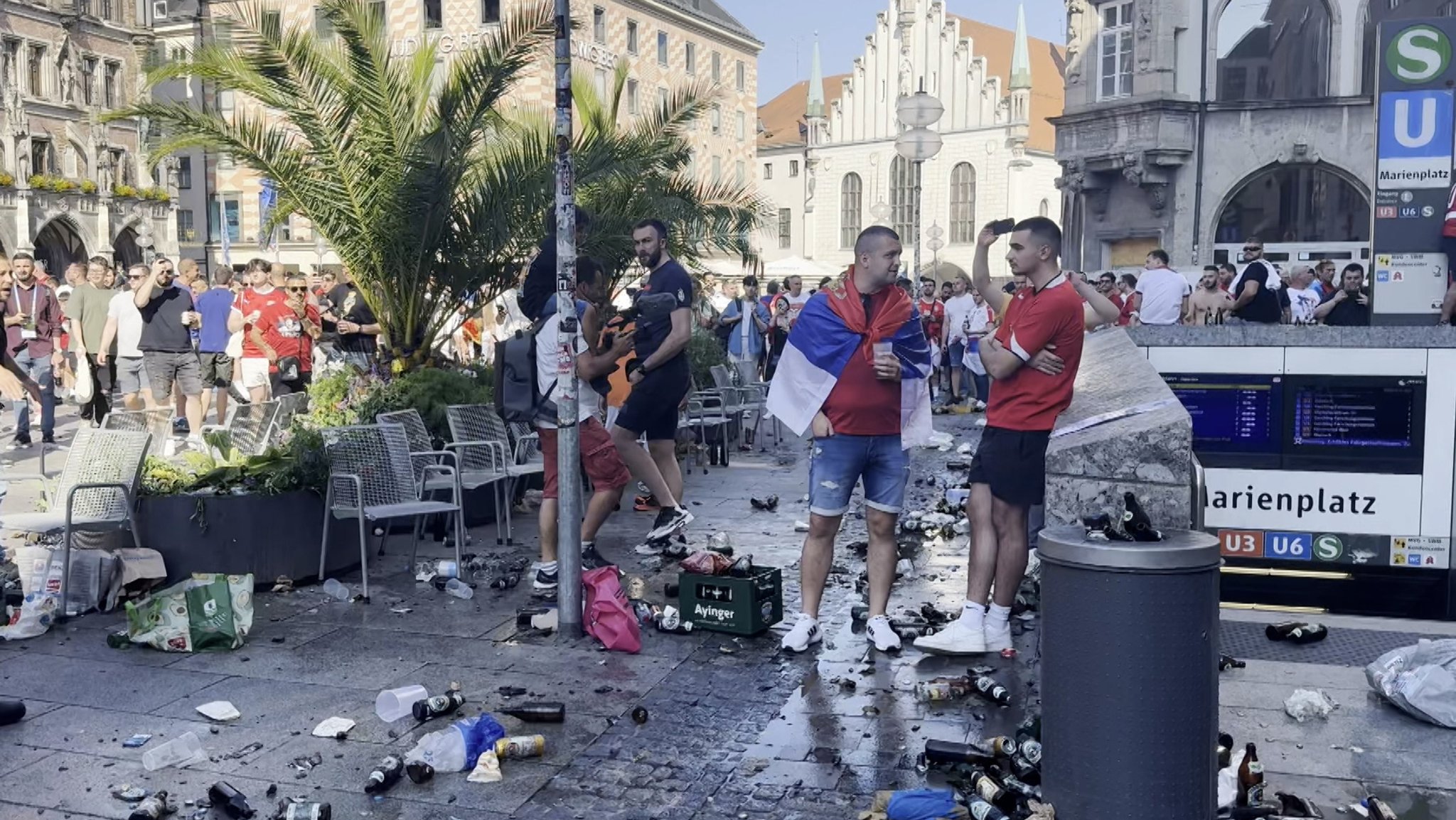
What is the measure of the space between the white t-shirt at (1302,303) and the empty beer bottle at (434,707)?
14.5m

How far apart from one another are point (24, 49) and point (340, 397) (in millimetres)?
47509

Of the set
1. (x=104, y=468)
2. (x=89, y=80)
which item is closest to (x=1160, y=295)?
(x=104, y=468)

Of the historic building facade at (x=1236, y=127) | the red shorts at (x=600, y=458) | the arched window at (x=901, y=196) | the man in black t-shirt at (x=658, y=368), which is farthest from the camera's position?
the arched window at (x=901, y=196)

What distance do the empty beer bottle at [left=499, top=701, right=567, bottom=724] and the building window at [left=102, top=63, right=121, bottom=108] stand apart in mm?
56158

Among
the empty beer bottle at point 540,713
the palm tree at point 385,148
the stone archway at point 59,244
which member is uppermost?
the stone archway at point 59,244

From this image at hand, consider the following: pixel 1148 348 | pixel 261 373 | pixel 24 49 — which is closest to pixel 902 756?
pixel 1148 348

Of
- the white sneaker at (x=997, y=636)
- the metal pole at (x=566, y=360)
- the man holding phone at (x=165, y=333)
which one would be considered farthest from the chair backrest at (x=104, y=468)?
the man holding phone at (x=165, y=333)

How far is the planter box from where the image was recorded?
7594mm

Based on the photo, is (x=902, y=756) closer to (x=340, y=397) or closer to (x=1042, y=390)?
(x=1042, y=390)

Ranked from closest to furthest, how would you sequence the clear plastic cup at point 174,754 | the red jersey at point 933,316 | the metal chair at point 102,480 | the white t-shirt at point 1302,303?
the clear plastic cup at point 174,754 < the metal chair at point 102,480 < the white t-shirt at point 1302,303 < the red jersey at point 933,316

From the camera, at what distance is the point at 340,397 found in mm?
10211

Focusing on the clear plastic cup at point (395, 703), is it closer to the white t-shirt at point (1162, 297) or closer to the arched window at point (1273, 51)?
the white t-shirt at point (1162, 297)

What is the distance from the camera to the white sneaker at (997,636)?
21.2 ft

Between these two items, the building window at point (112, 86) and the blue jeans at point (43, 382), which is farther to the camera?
the building window at point (112, 86)
